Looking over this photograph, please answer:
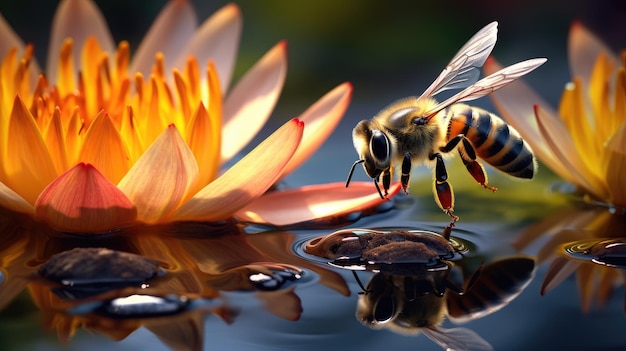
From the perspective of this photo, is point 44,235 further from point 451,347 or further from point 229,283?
point 451,347

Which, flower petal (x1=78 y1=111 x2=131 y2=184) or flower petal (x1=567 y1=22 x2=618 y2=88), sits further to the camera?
flower petal (x1=567 y1=22 x2=618 y2=88)

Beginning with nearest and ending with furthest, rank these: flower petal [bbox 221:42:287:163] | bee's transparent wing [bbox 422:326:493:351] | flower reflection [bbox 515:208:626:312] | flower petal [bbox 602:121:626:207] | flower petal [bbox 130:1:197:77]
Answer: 1. bee's transparent wing [bbox 422:326:493:351]
2. flower reflection [bbox 515:208:626:312]
3. flower petal [bbox 602:121:626:207]
4. flower petal [bbox 221:42:287:163]
5. flower petal [bbox 130:1:197:77]

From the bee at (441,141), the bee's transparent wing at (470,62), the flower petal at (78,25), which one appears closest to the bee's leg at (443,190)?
the bee at (441,141)

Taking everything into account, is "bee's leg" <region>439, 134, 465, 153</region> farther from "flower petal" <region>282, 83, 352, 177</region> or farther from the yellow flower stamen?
the yellow flower stamen

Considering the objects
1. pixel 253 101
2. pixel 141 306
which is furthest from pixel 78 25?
pixel 141 306

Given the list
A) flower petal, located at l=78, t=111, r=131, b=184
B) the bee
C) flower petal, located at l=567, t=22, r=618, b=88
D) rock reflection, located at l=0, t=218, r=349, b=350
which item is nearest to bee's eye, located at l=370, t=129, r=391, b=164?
the bee

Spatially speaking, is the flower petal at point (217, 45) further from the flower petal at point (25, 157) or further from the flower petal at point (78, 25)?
the flower petal at point (25, 157)

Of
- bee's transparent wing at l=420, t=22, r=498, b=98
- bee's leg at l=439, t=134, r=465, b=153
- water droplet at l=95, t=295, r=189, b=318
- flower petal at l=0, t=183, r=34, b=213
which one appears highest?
bee's transparent wing at l=420, t=22, r=498, b=98
